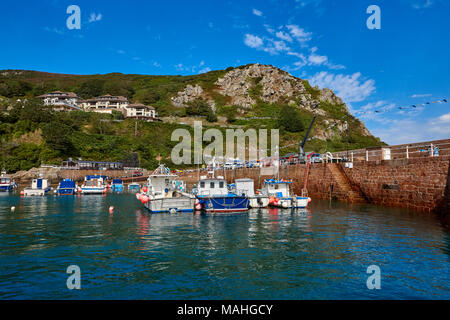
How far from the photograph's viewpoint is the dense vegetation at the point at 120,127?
286 ft

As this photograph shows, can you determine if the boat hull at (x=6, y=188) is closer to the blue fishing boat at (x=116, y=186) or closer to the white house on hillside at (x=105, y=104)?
the blue fishing boat at (x=116, y=186)

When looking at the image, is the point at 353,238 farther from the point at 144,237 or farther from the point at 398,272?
the point at 144,237

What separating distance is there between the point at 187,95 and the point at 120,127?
49.9 metres

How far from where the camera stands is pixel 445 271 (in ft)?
40.0

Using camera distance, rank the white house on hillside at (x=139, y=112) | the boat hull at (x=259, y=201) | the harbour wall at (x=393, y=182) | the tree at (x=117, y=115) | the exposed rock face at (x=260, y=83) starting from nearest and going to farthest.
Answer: the harbour wall at (x=393, y=182), the boat hull at (x=259, y=201), the tree at (x=117, y=115), the white house on hillside at (x=139, y=112), the exposed rock face at (x=260, y=83)

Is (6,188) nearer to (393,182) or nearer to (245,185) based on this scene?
(245,185)

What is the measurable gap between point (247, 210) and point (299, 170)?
16.8m

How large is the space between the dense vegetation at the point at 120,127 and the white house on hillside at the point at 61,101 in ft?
29.8

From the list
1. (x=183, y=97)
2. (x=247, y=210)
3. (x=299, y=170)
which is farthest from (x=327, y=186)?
(x=183, y=97)

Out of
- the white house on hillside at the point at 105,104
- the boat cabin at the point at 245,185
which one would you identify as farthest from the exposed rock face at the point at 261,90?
the boat cabin at the point at 245,185

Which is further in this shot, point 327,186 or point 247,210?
point 327,186

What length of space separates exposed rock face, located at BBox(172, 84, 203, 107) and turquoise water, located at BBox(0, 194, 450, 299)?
130 m

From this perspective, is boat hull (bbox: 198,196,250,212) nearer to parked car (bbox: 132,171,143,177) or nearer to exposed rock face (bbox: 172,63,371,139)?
parked car (bbox: 132,171,143,177)

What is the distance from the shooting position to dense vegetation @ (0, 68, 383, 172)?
286 ft
